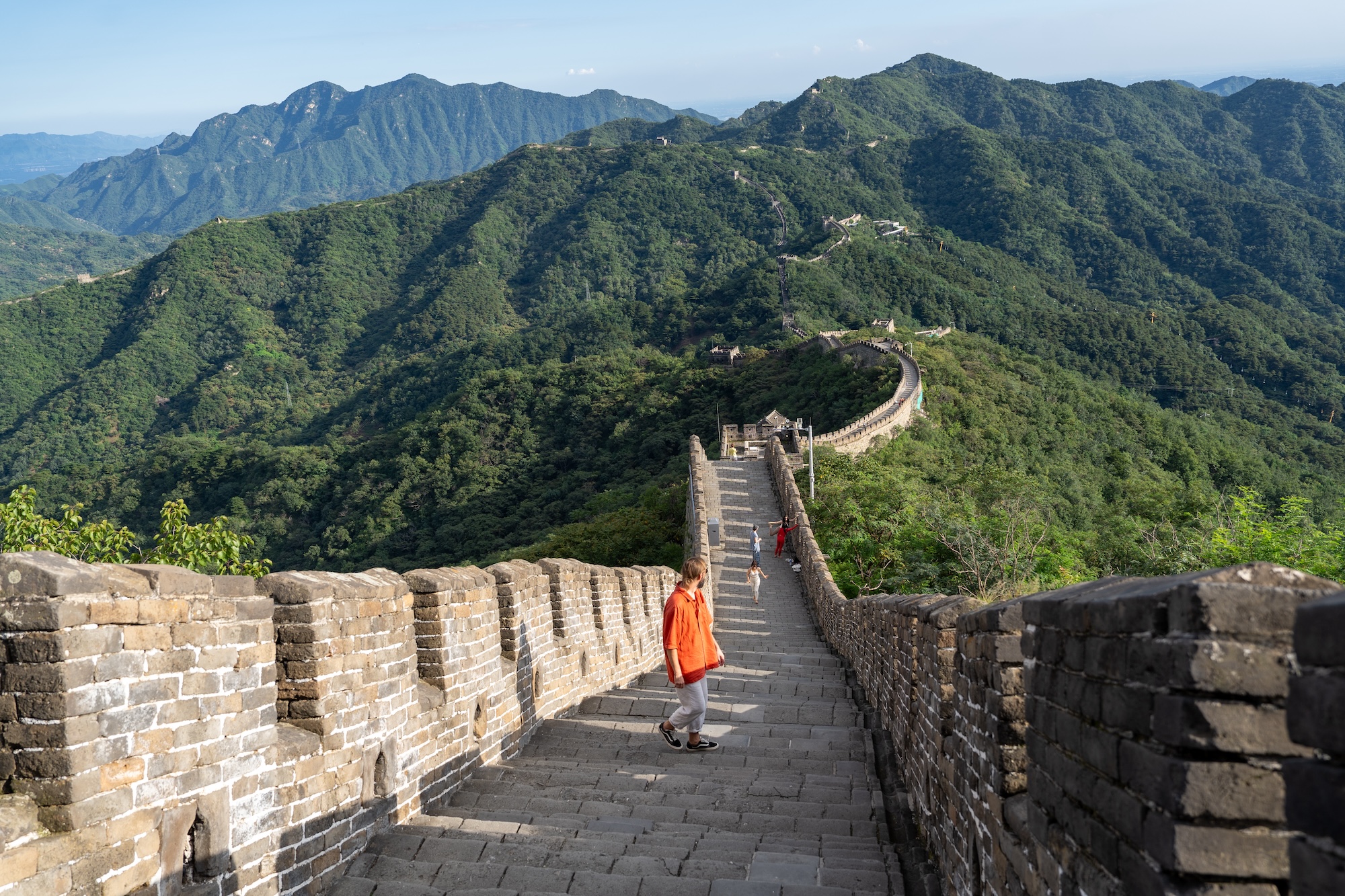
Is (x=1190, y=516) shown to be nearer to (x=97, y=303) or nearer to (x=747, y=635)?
(x=747, y=635)

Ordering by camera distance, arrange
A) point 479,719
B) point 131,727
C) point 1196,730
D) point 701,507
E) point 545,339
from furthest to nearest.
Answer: point 545,339 < point 701,507 < point 479,719 < point 131,727 < point 1196,730

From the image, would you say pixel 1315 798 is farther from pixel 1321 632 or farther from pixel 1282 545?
pixel 1282 545

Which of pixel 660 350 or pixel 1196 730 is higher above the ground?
pixel 660 350

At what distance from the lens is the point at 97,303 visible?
433 feet

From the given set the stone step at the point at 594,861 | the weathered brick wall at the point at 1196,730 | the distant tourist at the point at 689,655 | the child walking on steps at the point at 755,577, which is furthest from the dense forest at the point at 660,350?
the weathered brick wall at the point at 1196,730

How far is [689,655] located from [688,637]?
0.14m

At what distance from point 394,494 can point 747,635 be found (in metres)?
45.9

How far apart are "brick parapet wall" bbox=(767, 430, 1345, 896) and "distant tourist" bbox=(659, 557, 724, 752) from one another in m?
4.18

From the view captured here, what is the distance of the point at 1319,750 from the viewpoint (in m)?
1.66

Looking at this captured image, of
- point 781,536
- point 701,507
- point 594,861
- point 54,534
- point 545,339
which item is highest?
point 545,339

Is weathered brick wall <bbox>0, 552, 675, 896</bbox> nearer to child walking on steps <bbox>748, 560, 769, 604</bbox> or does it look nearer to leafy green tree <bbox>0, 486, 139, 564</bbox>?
leafy green tree <bbox>0, 486, 139, 564</bbox>

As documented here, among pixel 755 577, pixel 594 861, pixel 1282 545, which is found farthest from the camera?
pixel 755 577

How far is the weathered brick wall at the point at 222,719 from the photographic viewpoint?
10.3 feet

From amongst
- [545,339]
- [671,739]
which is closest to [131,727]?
[671,739]
